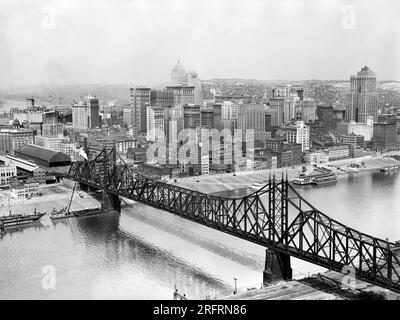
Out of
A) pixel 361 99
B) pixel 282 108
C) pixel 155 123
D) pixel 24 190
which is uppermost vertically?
pixel 361 99

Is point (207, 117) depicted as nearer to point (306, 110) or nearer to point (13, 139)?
point (306, 110)

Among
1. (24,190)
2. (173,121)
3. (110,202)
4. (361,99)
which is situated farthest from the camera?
(361,99)

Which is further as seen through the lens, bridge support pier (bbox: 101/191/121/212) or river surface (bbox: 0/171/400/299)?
bridge support pier (bbox: 101/191/121/212)

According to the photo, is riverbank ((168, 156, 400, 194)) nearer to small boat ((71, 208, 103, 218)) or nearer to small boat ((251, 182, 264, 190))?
small boat ((251, 182, 264, 190))

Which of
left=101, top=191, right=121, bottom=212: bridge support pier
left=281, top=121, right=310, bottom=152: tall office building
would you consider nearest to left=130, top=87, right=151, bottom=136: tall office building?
left=281, top=121, right=310, bottom=152: tall office building

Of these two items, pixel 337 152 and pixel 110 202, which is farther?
pixel 337 152

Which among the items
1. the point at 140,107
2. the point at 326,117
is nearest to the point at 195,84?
the point at 140,107

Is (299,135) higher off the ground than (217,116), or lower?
lower
